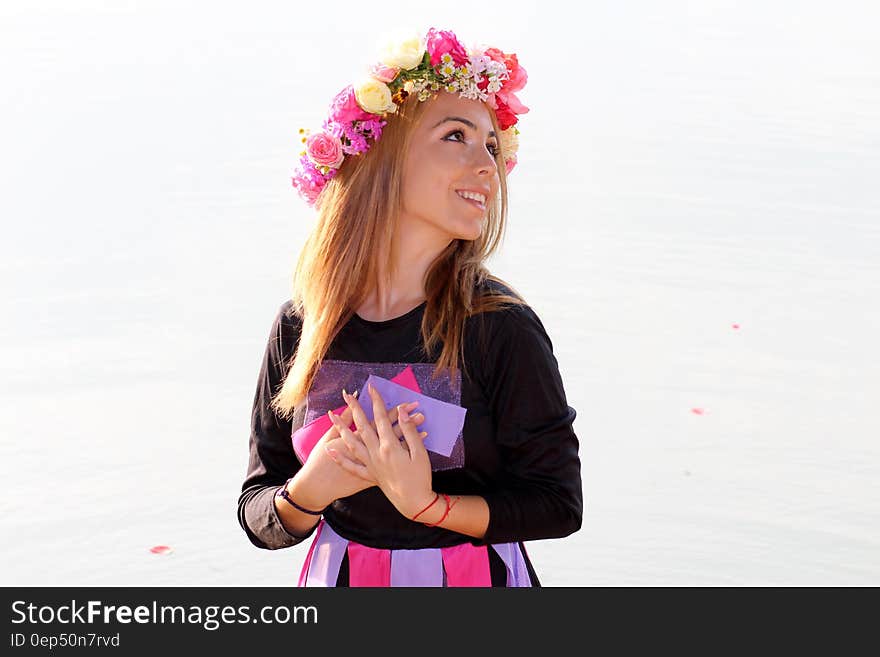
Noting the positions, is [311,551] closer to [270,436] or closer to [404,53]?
[270,436]

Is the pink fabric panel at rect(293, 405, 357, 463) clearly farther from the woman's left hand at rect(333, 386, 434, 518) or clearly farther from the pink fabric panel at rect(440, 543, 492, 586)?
the pink fabric panel at rect(440, 543, 492, 586)

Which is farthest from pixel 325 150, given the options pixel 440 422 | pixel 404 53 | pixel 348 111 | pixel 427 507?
pixel 427 507

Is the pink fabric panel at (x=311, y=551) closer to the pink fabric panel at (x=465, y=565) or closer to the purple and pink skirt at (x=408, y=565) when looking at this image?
the purple and pink skirt at (x=408, y=565)

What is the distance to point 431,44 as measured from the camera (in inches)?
96.4

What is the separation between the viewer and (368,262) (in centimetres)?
238

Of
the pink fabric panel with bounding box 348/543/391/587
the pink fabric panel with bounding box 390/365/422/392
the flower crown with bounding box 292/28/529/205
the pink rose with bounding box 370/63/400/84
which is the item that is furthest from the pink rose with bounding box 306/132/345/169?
the pink fabric panel with bounding box 348/543/391/587

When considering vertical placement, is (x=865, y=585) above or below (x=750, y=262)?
below

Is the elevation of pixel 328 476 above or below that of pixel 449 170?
below

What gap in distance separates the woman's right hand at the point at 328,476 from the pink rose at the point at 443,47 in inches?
24.6

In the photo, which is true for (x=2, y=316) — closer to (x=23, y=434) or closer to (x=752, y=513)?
(x=23, y=434)

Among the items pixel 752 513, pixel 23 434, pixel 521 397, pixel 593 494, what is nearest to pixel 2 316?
pixel 23 434

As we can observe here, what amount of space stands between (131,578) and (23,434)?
39.5 inches

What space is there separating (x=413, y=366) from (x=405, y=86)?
51cm

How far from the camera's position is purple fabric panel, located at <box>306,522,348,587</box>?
229 cm
